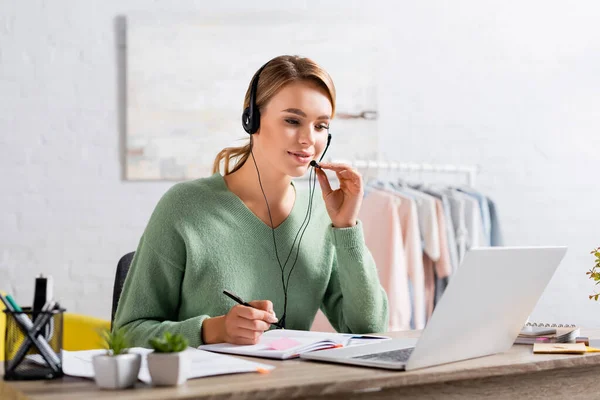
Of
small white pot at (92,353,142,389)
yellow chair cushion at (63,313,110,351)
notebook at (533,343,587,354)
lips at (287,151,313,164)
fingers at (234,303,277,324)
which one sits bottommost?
yellow chair cushion at (63,313,110,351)

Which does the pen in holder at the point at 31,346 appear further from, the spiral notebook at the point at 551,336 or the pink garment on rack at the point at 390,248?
the pink garment on rack at the point at 390,248

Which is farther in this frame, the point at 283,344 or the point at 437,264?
the point at 437,264

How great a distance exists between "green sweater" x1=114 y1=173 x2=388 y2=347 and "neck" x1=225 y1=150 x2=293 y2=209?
4 cm

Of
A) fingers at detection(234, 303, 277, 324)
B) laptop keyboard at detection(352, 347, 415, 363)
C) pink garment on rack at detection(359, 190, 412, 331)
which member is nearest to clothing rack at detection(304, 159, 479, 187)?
pink garment on rack at detection(359, 190, 412, 331)

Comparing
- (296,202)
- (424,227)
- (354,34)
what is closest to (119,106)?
(354,34)

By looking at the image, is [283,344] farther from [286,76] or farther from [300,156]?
[286,76]

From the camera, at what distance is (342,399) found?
1161 millimetres

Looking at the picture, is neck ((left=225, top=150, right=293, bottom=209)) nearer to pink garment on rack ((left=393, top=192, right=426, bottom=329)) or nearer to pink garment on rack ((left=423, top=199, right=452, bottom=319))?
pink garment on rack ((left=393, top=192, right=426, bottom=329))

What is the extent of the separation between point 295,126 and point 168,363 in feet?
2.80

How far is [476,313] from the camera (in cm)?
130

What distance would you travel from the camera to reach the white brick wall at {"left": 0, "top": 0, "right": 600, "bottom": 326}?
3199 millimetres

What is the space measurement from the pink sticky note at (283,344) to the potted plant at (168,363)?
35 centimetres

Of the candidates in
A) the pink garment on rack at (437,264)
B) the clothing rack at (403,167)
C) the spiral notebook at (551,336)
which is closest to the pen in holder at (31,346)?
the spiral notebook at (551,336)

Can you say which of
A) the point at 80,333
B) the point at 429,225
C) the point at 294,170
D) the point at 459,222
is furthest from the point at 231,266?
the point at 459,222
